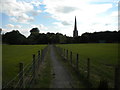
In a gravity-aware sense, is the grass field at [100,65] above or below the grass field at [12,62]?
above

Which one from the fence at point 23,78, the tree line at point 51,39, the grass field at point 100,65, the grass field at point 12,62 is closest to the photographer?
the fence at point 23,78

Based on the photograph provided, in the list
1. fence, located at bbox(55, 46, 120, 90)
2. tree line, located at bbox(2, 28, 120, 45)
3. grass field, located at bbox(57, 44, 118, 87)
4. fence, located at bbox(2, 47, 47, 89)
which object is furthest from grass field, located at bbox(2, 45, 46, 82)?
tree line, located at bbox(2, 28, 120, 45)

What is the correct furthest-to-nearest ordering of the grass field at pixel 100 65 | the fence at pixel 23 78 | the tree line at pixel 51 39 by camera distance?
the tree line at pixel 51 39 → the grass field at pixel 100 65 → the fence at pixel 23 78

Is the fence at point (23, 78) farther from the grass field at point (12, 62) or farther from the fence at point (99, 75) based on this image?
the fence at point (99, 75)

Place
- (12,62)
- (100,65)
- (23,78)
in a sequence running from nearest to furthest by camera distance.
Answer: (23,78) < (100,65) < (12,62)

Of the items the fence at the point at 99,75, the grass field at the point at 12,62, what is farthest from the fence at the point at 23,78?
the fence at the point at 99,75

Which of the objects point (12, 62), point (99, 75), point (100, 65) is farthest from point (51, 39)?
point (99, 75)

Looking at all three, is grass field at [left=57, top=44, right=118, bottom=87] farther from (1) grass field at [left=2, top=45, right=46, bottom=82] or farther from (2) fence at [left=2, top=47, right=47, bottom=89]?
(1) grass field at [left=2, top=45, right=46, bottom=82]

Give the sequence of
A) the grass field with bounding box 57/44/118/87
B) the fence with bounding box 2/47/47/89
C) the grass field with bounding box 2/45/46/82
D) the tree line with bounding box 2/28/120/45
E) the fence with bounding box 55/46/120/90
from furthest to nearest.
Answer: the tree line with bounding box 2/28/120/45, the grass field with bounding box 2/45/46/82, the grass field with bounding box 57/44/118/87, the fence with bounding box 2/47/47/89, the fence with bounding box 55/46/120/90

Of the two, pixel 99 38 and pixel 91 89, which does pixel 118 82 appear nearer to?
pixel 91 89

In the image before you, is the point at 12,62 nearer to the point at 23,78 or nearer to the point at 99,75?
the point at 99,75

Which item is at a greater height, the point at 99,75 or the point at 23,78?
the point at 23,78

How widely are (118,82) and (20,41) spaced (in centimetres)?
10857

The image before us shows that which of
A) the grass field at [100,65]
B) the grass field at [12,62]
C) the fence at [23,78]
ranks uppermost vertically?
the fence at [23,78]
